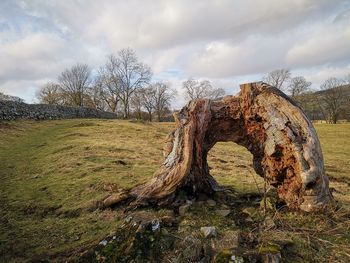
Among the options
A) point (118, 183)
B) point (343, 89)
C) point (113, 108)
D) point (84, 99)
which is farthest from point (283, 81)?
point (118, 183)

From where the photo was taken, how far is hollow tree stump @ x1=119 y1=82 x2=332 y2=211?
6383 millimetres

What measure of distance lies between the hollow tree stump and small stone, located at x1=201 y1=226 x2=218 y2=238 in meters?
1.57

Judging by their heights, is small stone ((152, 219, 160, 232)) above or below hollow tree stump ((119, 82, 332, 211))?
below

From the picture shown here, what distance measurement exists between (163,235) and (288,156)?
10.6 ft

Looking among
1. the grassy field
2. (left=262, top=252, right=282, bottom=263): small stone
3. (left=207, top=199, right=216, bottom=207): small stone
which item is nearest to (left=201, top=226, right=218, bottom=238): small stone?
the grassy field

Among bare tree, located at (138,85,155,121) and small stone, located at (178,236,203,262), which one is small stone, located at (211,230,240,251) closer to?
small stone, located at (178,236,203,262)

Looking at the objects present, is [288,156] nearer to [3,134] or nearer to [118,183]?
[118,183]

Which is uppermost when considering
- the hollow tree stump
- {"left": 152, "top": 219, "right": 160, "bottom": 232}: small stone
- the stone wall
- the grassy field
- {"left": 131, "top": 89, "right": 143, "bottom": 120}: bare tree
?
{"left": 131, "top": 89, "right": 143, "bottom": 120}: bare tree

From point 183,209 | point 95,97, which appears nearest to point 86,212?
point 183,209

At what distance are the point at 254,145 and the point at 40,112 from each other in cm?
3506

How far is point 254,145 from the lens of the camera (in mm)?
7699

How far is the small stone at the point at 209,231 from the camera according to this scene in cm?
535

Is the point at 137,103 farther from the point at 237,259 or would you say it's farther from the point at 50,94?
the point at 237,259

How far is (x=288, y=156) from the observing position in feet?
21.8
